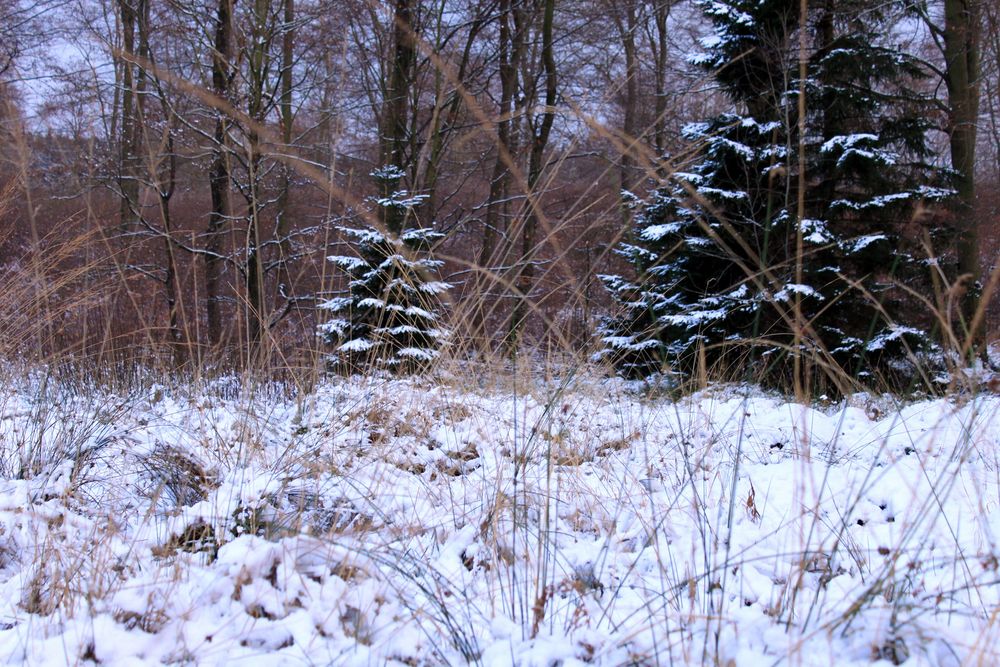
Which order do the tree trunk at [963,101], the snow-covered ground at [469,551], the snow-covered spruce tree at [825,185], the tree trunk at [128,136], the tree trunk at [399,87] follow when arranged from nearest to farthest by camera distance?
the snow-covered ground at [469,551] < the snow-covered spruce tree at [825,185] < the tree trunk at [128,136] < the tree trunk at [399,87] < the tree trunk at [963,101]

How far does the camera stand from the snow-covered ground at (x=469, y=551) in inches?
49.6

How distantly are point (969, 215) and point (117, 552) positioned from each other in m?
9.80

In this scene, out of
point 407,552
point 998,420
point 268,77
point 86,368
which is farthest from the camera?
point 268,77

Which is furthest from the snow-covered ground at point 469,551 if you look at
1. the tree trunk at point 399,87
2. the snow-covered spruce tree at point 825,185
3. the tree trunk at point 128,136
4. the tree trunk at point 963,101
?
the tree trunk at point 963,101

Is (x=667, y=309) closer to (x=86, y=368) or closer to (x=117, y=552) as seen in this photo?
(x=86, y=368)

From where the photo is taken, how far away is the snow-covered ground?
4.13 feet

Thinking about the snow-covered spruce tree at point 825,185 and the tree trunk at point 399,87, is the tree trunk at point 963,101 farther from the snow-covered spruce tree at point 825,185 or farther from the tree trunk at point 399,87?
the tree trunk at point 399,87

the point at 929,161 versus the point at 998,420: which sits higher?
the point at 929,161

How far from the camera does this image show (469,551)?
1763mm

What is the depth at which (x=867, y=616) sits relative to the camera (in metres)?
1.23

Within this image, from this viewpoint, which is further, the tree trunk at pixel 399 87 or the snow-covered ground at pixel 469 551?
the tree trunk at pixel 399 87

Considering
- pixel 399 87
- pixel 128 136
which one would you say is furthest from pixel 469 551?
pixel 128 136

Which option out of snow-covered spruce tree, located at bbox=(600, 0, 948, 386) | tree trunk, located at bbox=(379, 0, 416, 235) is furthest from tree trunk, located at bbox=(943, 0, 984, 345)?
tree trunk, located at bbox=(379, 0, 416, 235)

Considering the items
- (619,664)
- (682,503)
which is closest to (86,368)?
(682,503)
